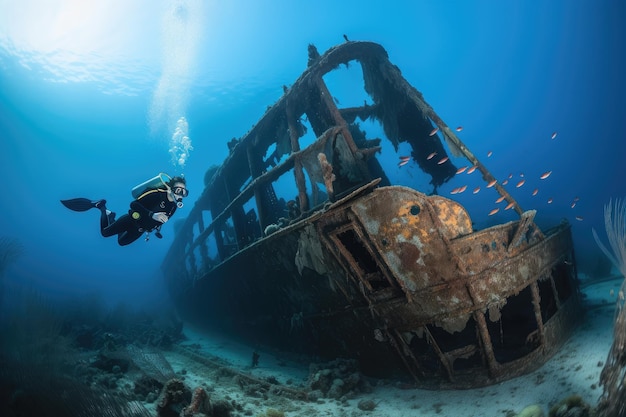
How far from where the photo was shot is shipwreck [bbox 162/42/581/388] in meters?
4.75

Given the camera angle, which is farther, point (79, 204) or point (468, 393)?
point (79, 204)

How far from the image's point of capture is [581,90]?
91.9m

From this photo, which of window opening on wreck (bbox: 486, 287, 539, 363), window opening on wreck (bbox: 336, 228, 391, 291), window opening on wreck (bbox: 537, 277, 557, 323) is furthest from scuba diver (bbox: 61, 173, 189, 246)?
window opening on wreck (bbox: 537, 277, 557, 323)

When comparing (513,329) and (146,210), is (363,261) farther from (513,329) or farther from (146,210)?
(513,329)

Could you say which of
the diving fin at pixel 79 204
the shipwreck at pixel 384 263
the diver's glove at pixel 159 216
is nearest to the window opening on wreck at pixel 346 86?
the shipwreck at pixel 384 263

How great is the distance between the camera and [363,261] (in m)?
5.64

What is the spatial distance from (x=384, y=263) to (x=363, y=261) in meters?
0.75

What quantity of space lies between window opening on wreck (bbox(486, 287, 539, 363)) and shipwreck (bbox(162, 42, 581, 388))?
3 centimetres

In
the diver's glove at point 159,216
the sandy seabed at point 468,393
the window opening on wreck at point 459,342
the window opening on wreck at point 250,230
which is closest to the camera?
the sandy seabed at point 468,393

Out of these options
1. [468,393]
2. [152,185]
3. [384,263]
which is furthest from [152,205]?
[468,393]

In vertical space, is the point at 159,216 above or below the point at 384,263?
above

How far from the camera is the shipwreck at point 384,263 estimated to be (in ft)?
15.6

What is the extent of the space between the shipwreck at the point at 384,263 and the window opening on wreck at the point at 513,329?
1.3 inches

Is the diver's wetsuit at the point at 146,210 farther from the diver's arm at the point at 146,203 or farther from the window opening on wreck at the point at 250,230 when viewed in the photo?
the window opening on wreck at the point at 250,230
